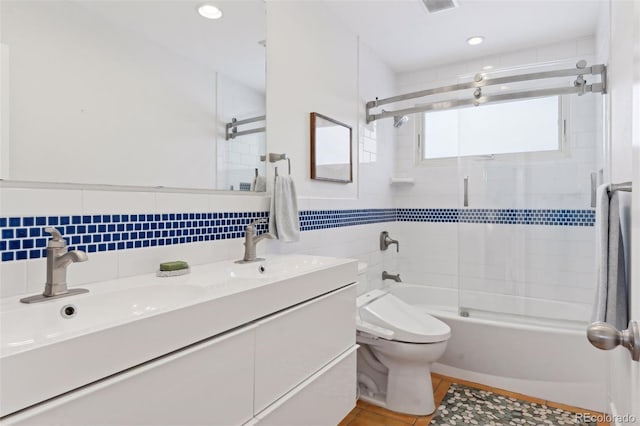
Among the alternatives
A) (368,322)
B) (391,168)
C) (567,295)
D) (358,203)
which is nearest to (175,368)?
(368,322)

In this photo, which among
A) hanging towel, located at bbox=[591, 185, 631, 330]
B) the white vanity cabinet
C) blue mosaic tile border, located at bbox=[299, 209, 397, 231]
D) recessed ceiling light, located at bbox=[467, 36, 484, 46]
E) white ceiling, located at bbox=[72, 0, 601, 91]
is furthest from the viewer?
recessed ceiling light, located at bbox=[467, 36, 484, 46]

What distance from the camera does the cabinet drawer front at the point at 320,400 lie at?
1185 millimetres

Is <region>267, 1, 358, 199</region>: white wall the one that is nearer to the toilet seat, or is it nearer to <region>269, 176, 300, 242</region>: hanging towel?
<region>269, 176, 300, 242</region>: hanging towel

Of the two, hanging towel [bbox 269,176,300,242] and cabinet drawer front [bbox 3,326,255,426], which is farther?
hanging towel [bbox 269,176,300,242]

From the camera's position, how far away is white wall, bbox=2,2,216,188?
1017 millimetres

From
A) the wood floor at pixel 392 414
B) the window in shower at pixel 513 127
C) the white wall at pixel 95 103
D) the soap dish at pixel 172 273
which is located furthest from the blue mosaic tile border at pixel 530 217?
the soap dish at pixel 172 273

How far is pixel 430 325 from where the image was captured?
2.20 meters

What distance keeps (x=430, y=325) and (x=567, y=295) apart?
3.40ft

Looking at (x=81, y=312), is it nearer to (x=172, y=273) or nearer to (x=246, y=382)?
(x=172, y=273)

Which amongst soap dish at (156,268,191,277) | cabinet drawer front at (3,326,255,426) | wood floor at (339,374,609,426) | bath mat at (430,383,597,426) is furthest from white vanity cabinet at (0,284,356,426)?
bath mat at (430,383,597,426)

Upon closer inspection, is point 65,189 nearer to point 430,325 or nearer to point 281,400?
point 281,400

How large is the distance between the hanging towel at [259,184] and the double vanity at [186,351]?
41 centimetres

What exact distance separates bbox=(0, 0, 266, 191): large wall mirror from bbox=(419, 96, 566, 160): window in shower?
1692mm

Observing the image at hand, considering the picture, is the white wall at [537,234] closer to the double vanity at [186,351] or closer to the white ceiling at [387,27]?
the white ceiling at [387,27]
